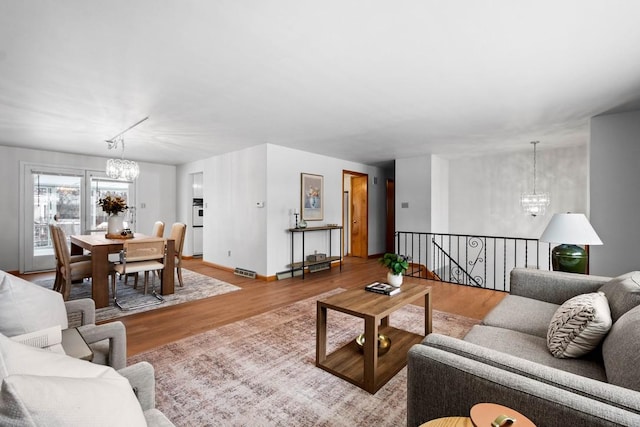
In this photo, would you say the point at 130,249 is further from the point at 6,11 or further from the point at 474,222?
the point at 474,222

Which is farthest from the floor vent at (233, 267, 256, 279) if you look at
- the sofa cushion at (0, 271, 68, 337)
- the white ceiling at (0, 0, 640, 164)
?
the sofa cushion at (0, 271, 68, 337)

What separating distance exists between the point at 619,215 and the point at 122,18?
515 cm

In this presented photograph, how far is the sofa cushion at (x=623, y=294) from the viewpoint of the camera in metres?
1.58

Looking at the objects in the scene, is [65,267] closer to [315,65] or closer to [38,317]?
[38,317]

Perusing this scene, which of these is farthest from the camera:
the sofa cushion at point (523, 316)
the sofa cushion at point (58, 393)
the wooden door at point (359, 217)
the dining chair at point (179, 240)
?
the wooden door at point (359, 217)

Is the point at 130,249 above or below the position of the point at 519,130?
below

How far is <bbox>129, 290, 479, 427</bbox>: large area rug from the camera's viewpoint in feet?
5.82

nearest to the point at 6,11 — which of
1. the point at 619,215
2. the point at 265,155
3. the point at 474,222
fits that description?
the point at 265,155

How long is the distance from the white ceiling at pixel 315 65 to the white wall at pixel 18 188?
1951 millimetres

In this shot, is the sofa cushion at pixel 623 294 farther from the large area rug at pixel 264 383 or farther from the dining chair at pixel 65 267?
the dining chair at pixel 65 267

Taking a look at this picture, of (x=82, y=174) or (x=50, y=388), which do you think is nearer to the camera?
(x=50, y=388)

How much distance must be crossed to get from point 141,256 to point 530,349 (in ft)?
13.4

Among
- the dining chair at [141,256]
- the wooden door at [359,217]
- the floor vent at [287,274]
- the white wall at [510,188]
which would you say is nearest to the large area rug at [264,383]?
the dining chair at [141,256]

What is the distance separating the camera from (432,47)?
2.12 meters
